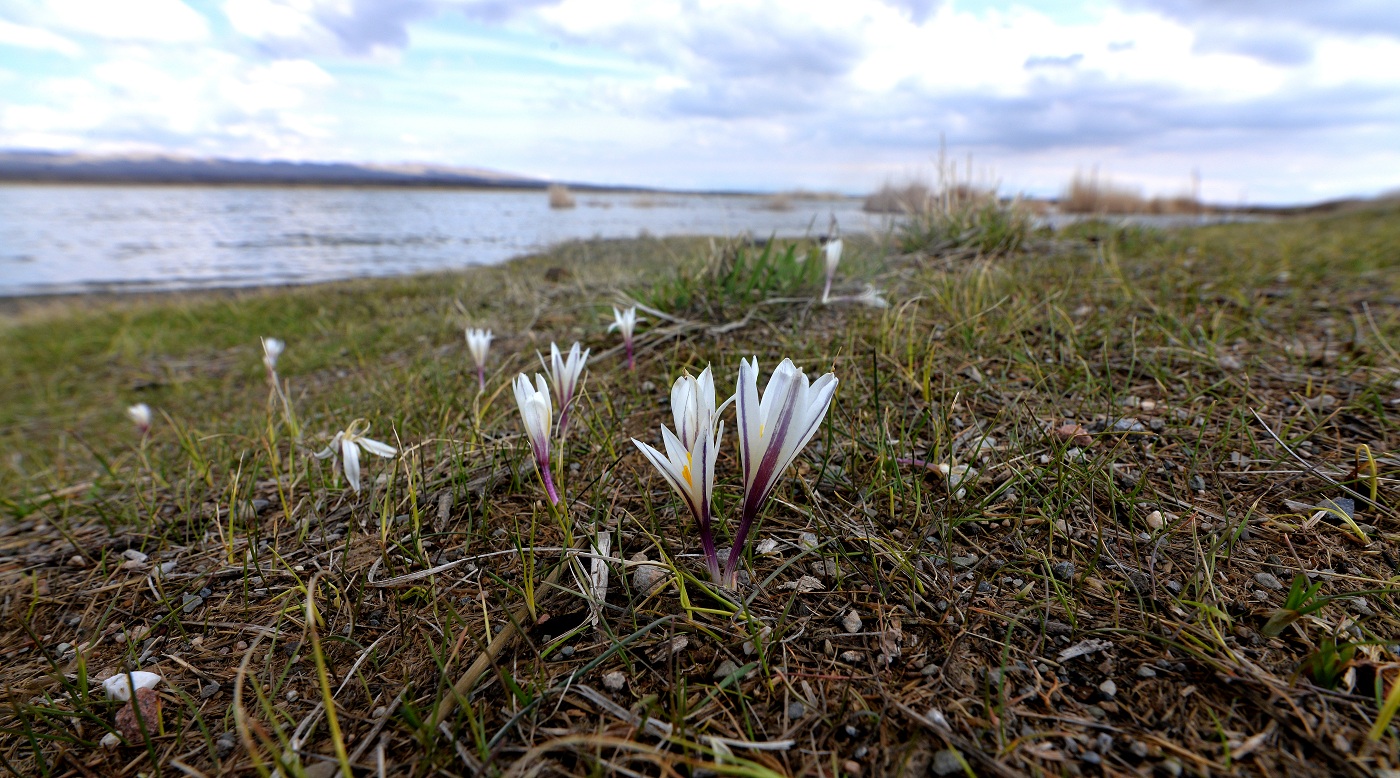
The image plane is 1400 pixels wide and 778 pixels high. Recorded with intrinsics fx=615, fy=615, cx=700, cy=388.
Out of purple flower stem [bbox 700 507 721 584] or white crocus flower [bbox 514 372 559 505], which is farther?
white crocus flower [bbox 514 372 559 505]

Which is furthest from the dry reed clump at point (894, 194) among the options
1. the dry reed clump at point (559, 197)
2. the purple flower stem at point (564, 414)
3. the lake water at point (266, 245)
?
the dry reed clump at point (559, 197)

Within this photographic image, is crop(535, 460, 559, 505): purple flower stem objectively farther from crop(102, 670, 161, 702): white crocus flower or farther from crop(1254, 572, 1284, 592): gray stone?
crop(1254, 572, 1284, 592): gray stone

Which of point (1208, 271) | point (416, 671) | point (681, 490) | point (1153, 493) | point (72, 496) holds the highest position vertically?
point (1208, 271)

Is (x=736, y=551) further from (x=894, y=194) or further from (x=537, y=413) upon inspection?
(x=894, y=194)

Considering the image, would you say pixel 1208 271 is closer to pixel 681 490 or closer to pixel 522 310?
pixel 681 490

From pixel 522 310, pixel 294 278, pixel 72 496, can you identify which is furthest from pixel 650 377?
pixel 294 278

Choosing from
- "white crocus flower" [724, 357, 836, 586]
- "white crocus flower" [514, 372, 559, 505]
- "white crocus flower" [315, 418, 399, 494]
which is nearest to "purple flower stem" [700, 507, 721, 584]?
"white crocus flower" [724, 357, 836, 586]
